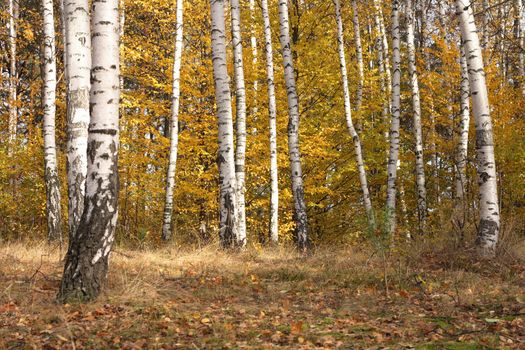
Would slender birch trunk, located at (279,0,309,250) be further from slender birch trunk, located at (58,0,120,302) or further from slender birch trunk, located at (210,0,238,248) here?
slender birch trunk, located at (58,0,120,302)

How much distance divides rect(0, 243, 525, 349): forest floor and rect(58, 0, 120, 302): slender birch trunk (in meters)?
0.26

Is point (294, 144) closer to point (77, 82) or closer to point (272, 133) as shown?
point (272, 133)

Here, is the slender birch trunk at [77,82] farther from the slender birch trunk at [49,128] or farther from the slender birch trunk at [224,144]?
the slender birch trunk at [49,128]

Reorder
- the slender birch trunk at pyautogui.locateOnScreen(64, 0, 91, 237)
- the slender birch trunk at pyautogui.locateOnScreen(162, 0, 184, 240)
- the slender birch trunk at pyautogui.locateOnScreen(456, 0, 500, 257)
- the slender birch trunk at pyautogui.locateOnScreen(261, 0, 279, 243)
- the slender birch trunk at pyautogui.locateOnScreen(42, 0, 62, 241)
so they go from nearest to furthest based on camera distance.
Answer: the slender birch trunk at pyautogui.locateOnScreen(64, 0, 91, 237), the slender birch trunk at pyautogui.locateOnScreen(456, 0, 500, 257), the slender birch trunk at pyautogui.locateOnScreen(42, 0, 62, 241), the slender birch trunk at pyautogui.locateOnScreen(261, 0, 279, 243), the slender birch trunk at pyautogui.locateOnScreen(162, 0, 184, 240)

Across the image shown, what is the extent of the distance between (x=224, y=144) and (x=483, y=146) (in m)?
4.52

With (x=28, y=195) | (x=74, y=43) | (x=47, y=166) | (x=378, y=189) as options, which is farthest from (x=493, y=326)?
(x=28, y=195)

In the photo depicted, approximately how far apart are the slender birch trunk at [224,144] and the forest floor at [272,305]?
3.55 feet

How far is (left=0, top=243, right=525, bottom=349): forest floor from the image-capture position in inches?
158

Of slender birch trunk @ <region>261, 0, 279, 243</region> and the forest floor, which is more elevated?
slender birch trunk @ <region>261, 0, 279, 243</region>

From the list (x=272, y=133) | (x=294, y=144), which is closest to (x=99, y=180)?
(x=294, y=144)

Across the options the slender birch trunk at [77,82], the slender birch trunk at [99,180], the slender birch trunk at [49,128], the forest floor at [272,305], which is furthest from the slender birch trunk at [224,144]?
the slender birch trunk at [99,180]

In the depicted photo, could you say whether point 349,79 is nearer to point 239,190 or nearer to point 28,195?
point 239,190

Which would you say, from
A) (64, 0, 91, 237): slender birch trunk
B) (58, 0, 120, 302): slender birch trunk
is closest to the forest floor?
(58, 0, 120, 302): slender birch trunk

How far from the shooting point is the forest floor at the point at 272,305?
158 inches
